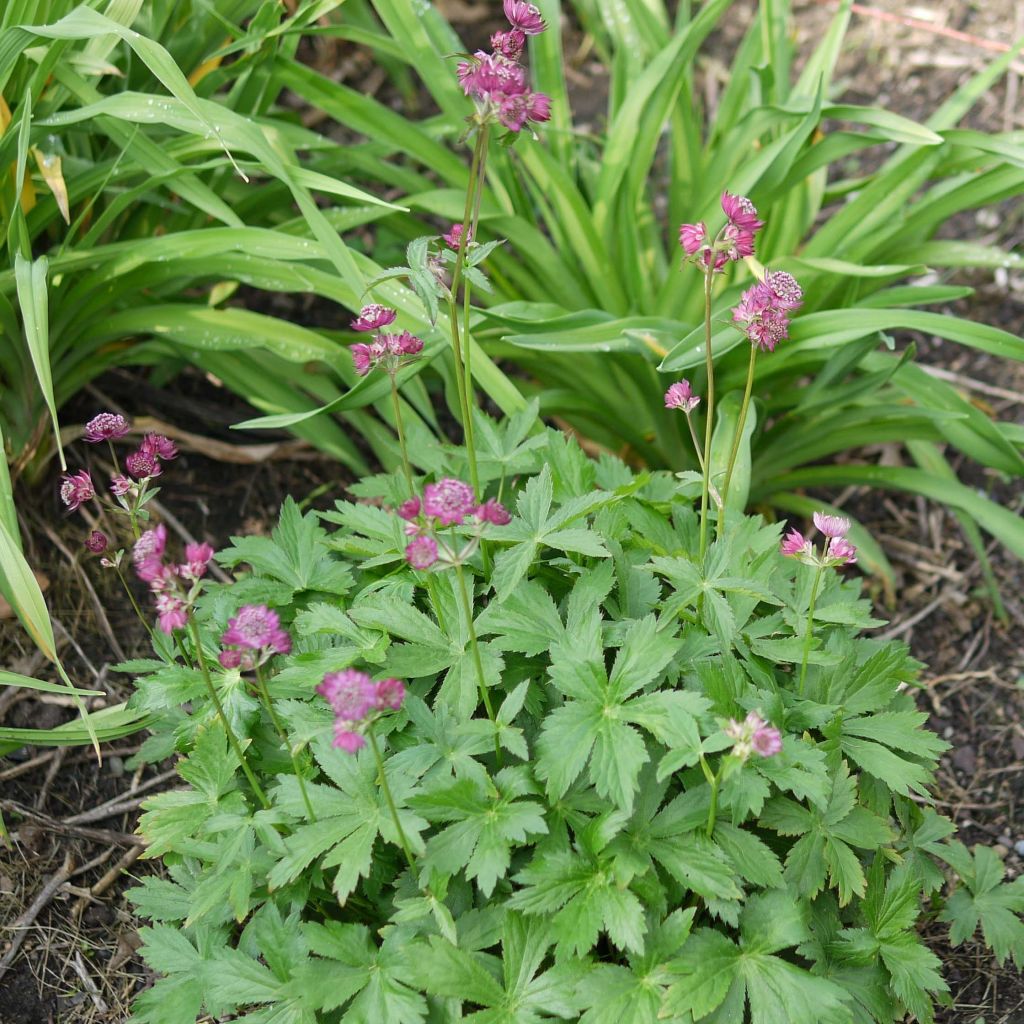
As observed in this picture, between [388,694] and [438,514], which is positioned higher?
[438,514]

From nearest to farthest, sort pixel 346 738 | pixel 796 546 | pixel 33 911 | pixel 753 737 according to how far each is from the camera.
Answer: pixel 346 738
pixel 753 737
pixel 796 546
pixel 33 911

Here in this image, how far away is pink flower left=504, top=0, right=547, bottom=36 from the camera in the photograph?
1240mm

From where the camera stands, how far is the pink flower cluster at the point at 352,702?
1.11 meters

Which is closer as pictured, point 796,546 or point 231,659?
point 231,659

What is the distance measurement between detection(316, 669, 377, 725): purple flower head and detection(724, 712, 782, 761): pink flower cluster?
0.42 meters

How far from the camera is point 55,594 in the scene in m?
2.22

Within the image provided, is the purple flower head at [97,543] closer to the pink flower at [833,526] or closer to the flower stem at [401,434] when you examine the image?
the flower stem at [401,434]

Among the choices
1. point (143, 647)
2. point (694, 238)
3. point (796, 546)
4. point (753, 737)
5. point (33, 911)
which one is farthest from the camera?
point (143, 647)

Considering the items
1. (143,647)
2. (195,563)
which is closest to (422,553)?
(195,563)

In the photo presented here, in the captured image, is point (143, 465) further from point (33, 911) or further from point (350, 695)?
point (33, 911)

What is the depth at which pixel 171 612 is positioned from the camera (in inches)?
46.3

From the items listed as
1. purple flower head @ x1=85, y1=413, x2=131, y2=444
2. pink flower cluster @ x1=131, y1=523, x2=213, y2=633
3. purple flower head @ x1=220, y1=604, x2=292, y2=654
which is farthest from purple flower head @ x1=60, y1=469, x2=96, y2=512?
purple flower head @ x1=220, y1=604, x2=292, y2=654

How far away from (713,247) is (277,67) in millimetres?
1316

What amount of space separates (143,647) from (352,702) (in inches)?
48.9
